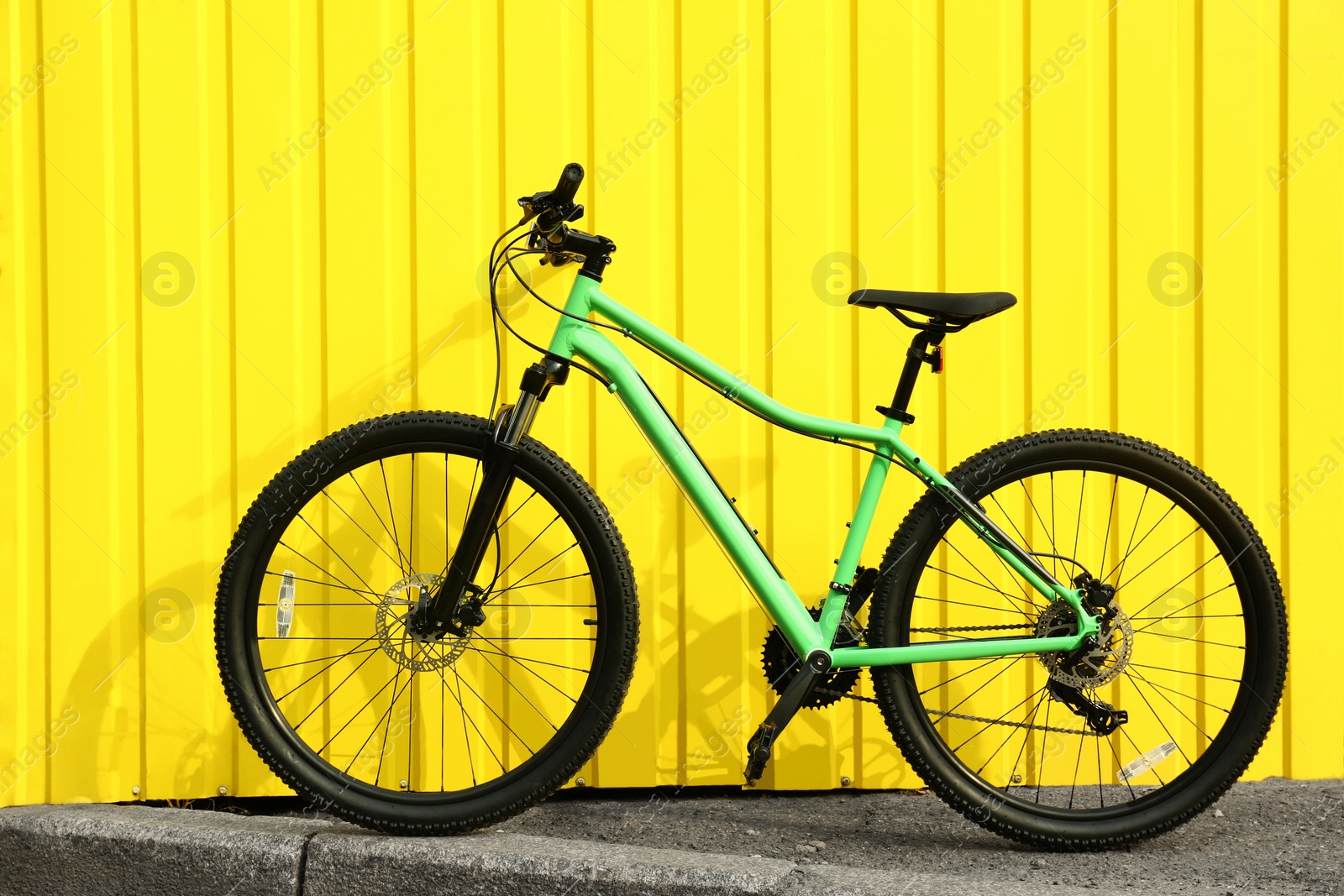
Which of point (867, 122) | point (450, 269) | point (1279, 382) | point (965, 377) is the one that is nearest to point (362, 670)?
point (450, 269)

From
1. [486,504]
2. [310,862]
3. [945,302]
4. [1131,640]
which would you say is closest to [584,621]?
[486,504]

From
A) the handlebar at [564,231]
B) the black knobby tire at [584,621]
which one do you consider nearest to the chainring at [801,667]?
the black knobby tire at [584,621]

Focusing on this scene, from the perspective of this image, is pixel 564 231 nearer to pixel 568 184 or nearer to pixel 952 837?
pixel 568 184

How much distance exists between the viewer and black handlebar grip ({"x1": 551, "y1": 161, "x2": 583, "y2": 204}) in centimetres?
205

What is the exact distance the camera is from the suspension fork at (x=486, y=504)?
85.4 inches

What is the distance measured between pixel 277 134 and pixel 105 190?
19.4 inches

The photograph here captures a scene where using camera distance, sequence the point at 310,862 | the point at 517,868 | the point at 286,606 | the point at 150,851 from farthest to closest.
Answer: the point at 286,606 → the point at 150,851 → the point at 310,862 → the point at 517,868

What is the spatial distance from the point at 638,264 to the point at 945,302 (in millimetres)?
865

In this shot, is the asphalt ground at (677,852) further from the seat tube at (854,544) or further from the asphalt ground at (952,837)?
the seat tube at (854,544)

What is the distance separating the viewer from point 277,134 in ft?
8.67

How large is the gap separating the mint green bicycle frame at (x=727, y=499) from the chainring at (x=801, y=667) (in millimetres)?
41

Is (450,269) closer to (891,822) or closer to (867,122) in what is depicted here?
(867,122)

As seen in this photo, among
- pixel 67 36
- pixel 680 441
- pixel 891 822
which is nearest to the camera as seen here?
pixel 680 441

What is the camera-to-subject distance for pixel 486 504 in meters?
2.18
